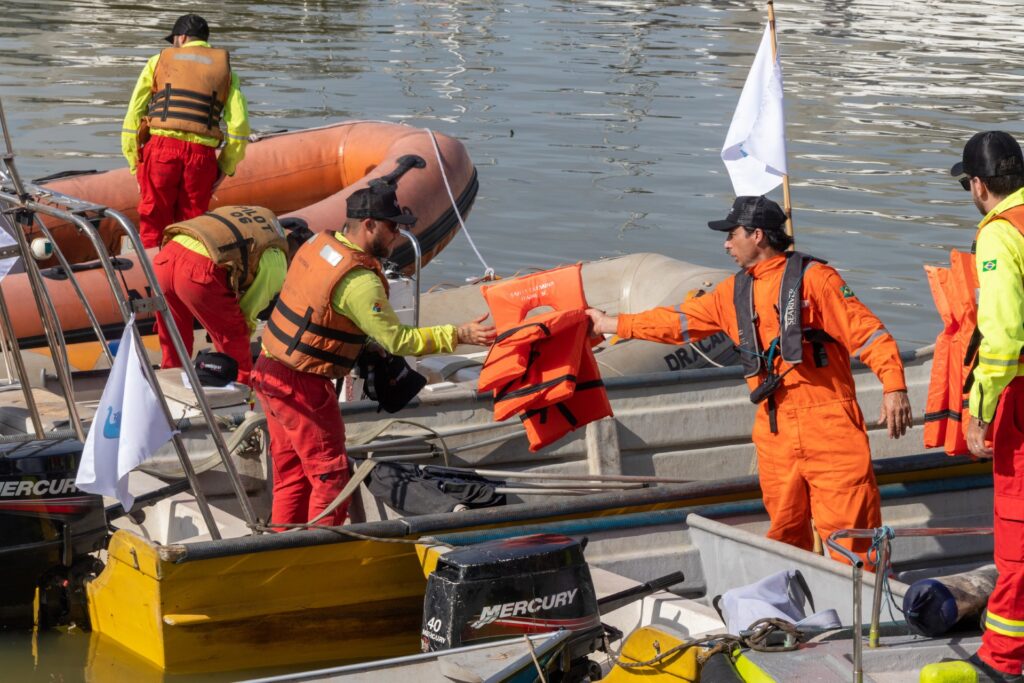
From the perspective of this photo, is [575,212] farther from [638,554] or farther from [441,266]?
[638,554]

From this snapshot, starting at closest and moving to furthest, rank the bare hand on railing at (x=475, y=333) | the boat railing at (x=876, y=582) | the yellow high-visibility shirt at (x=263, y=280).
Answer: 1. the boat railing at (x=876, y=582)
2. the bare hand on railing at (x=475, y=333)
3. the yellow high-visibility shirt at (x=263, y=280)

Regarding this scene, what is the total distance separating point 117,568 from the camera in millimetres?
5039

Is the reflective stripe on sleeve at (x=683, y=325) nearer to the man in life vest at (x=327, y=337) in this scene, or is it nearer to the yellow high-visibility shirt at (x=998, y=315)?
the man in life vest at (x=327, y=337)

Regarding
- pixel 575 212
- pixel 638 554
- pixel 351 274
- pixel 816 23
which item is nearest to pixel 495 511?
pixel 638 554

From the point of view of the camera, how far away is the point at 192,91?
8023mm

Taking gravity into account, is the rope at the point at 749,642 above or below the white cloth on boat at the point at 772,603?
above

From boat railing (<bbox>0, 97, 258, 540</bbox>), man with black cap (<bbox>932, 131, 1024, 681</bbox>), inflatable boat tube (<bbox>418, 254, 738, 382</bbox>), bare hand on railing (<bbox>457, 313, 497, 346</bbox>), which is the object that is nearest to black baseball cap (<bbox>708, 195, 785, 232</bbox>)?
bare hand on railing (<bbox>457, 313, 497, 346</bbox>)

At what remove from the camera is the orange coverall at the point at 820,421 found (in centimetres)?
497

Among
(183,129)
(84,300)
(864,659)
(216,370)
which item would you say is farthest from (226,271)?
(864,659)

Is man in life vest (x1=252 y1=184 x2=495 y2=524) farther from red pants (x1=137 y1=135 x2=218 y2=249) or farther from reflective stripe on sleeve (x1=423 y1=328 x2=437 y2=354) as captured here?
red pants (x1=137 y1=135 x2=218 y2=249)

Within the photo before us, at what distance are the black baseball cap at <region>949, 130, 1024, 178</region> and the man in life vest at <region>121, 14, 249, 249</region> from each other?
4.79 meters

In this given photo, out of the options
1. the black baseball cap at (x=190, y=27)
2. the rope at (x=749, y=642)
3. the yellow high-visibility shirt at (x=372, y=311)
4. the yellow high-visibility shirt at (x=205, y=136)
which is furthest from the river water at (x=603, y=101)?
the black baseball cap at (x=190, y=27)

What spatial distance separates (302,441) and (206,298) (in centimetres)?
152

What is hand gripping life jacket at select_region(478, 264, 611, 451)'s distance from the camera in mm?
5328
